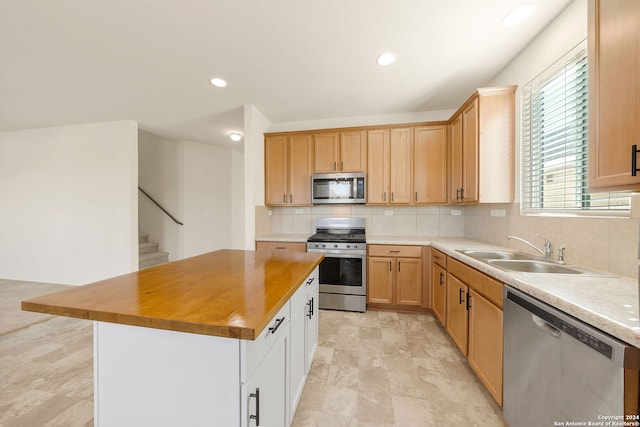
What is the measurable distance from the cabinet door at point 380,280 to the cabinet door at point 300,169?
4.06 ft

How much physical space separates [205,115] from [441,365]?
4.12m

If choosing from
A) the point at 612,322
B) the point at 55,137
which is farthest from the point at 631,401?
the point at 55,137

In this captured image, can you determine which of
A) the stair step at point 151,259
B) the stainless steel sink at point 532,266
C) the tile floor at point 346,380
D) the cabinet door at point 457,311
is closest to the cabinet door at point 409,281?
the tile floor at point 346,380

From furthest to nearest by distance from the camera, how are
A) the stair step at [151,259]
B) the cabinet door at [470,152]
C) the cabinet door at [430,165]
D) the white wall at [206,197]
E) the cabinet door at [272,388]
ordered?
the white wall at [206,197] → the stair step at [151,259] → the cabinet door at [430,165] → the cabinet door at [470,152] → the cabinet door at [272,388]

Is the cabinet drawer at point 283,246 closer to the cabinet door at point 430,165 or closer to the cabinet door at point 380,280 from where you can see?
the cabinet door at point 380,280

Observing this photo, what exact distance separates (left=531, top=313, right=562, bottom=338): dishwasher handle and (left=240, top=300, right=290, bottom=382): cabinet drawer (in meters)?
1.19

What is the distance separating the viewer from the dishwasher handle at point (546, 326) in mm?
983

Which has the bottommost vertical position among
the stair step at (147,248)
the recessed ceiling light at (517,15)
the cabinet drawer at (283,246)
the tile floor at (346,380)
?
the tile floor at (346,380)

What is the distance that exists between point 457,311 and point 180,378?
82.5 inches

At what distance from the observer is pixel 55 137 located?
391 cm

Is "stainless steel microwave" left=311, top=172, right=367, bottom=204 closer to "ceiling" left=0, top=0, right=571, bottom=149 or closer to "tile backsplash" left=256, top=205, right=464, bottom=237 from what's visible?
"tile backsplash" left=256, top=205, right=464, bottom=237

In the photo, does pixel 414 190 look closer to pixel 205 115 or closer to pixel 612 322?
pixel 612 322

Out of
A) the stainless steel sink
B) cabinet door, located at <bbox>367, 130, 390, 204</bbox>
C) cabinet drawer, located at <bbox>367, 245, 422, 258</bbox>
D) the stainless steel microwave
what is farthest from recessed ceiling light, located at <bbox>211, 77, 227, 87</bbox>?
the stainless steel sink

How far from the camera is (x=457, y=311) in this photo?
6.65ft
